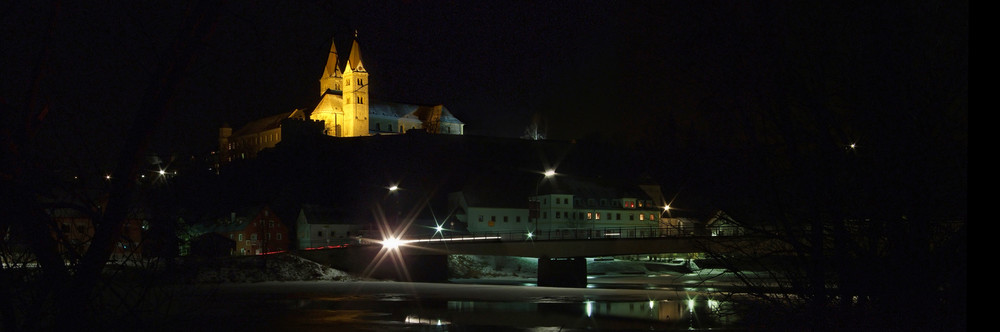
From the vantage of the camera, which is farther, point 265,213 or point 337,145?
point 337,145

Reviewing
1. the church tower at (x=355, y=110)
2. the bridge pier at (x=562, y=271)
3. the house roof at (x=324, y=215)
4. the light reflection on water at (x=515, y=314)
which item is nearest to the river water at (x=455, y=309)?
the light reflection on water at (x=515, y=314)

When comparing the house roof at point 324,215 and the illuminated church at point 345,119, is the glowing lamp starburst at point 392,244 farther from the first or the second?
the illuminated church at point 345,119

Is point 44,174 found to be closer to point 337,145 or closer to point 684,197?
point 684,197

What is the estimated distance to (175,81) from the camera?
8.89 meters

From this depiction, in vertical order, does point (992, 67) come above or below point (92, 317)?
above

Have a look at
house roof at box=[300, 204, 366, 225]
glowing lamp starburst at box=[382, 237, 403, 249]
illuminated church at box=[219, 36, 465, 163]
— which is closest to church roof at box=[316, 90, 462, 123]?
illuminated church at box=[219, 36, 465, 163]

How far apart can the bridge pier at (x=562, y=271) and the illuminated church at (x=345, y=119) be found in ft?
329

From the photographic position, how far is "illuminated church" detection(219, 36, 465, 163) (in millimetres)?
164125

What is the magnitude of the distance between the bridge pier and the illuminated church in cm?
10042

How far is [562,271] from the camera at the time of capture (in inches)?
2360

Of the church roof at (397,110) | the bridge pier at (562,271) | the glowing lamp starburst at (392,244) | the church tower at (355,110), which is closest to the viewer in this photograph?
the bridge pier at (562,271)

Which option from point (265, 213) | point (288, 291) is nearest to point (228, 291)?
point (288, 291)

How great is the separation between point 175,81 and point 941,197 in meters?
12.3

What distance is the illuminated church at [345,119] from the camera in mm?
164125
